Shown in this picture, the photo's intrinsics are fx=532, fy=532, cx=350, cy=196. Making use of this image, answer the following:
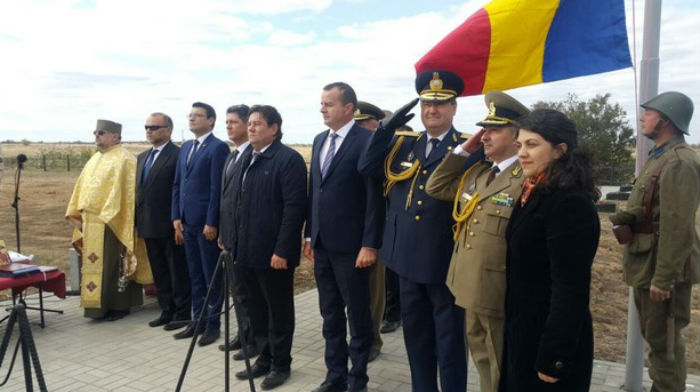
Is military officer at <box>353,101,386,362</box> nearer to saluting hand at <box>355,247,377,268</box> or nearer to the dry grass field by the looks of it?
saluting hand at <box>355,247,377,268</box>

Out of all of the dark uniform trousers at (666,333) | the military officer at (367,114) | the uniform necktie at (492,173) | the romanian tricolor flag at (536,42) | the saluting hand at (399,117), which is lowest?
the dark uniform trousers at (666,333)

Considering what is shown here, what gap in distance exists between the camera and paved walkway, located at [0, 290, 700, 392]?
4.18 meters

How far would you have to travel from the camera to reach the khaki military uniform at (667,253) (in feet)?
10.7

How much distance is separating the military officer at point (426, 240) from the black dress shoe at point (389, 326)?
6.72 ft

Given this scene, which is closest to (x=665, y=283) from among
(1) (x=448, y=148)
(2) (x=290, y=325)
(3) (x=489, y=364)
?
(3) (x=489, y=364)

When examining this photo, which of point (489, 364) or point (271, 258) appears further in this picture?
point (271, 258)

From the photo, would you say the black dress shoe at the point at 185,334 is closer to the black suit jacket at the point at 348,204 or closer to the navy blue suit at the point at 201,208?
the navy blue suit at the point at 201,208

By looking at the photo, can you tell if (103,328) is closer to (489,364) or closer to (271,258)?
(271,258)

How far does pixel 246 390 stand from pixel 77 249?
346cm

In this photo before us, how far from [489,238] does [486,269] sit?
0.16 m

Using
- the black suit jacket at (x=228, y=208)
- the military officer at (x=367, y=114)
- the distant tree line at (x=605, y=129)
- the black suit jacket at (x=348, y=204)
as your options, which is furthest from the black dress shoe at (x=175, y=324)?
the distant tree line at (x=605, y=129)

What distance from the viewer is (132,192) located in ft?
19.5

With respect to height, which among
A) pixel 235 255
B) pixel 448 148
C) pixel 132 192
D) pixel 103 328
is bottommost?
pixel 103 328

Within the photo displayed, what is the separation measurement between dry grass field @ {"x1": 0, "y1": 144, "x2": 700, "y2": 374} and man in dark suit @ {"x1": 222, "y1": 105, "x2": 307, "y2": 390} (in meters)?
2.97
